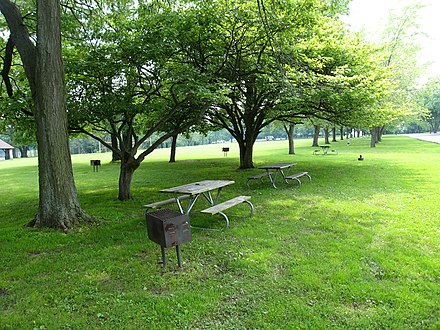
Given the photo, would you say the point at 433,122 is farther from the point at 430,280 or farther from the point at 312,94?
the point at 430,280

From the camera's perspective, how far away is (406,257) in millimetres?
4469

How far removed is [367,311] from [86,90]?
8.51 metres

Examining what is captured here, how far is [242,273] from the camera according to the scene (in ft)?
13.6

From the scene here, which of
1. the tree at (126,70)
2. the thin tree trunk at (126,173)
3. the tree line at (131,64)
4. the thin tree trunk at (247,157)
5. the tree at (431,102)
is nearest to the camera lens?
the tree line at (131,64)

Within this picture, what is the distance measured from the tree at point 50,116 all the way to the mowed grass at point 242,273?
0.53 m

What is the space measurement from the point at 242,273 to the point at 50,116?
472 cm

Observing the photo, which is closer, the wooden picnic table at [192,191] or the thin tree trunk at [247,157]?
the wooden picnic table at [192,191]

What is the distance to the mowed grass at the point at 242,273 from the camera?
3.20 metres

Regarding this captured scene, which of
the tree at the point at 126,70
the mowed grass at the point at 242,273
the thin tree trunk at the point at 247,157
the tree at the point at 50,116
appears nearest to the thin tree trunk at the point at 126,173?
the tree at the point at 126,70

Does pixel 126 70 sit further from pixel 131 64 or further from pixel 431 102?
pixel 431 102

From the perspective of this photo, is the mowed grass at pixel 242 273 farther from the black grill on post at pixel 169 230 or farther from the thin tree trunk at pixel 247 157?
the thin tree trunk at pixel 247 157

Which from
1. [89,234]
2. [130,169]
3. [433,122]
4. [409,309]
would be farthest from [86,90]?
[433,122]

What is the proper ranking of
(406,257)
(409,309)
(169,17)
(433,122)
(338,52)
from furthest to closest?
1. (433,122)
2. (338,52)
3. (169,17)
4. (406,257)
5. (409,309)

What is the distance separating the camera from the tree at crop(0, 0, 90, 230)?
6129mm
